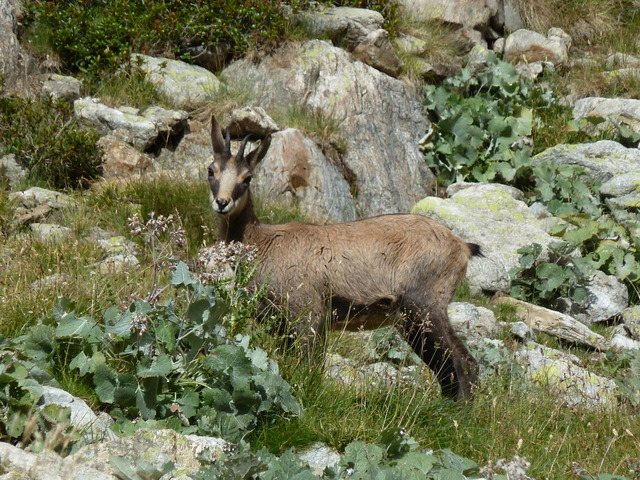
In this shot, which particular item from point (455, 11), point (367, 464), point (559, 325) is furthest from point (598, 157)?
point (367, 464)

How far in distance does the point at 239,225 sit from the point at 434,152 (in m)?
6.04

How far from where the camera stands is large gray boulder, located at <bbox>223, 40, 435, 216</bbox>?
11.9 m

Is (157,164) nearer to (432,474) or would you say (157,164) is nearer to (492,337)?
(492,337)

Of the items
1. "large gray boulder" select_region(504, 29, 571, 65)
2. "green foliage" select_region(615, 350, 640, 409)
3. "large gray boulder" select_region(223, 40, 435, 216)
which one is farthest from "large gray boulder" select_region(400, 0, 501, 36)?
"green foliage" select_region(615, 350, 640, 409)

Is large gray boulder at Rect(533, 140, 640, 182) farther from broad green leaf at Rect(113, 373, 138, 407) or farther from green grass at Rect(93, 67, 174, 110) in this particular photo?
broad green leaf at Rect(113, 373, 138, 407)

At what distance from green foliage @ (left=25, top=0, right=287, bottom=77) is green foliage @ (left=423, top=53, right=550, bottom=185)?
2846 mm

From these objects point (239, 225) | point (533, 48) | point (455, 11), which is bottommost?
point (239, 225)

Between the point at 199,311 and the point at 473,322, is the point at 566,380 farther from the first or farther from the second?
the point at 199,311

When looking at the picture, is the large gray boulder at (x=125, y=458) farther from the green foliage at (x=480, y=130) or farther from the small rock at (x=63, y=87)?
the green foliage at (x=480, y=130)

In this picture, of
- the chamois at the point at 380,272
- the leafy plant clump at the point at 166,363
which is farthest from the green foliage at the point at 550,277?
the leafy plant clump at the point at 166,363

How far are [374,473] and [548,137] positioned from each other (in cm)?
1037

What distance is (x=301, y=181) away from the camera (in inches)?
424

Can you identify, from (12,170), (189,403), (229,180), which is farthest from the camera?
(12,170)

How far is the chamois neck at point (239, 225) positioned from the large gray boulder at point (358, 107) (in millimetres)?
4390
